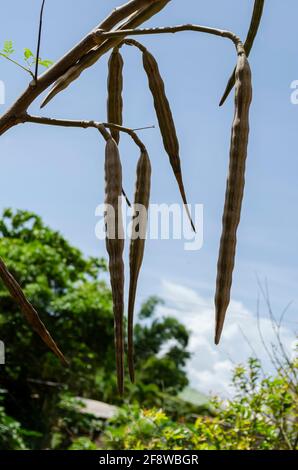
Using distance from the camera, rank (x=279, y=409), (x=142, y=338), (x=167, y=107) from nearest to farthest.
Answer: (x=167, y=107) → (x=279, y=409) → (x=142, y=338)

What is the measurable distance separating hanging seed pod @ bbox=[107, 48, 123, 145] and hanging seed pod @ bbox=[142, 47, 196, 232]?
1.8 inches

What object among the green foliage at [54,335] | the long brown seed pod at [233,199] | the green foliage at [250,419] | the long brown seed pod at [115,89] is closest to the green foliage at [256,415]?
the green foliage at [250,419]

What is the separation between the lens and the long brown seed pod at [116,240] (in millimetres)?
432

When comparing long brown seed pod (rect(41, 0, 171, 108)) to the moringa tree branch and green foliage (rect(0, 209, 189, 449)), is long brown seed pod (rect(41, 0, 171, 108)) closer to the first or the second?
the moringa tree branch

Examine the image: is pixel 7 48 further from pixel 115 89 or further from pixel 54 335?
pixel 54 335

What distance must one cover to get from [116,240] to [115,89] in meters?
0.19

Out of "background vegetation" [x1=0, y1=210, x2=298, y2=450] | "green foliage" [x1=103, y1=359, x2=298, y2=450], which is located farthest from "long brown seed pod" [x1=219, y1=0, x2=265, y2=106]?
"background vegetation" [x1=0, y1=210, x2=298, y2=450]

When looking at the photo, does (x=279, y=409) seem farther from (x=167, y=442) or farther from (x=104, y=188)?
(x=104, y=188)

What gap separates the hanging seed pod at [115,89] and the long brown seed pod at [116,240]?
0.14m

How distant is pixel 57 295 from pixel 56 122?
4964mm

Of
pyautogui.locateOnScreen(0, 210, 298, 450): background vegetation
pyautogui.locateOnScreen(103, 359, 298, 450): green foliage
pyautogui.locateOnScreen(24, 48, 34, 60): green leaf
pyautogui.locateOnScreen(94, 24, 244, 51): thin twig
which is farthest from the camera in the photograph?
pyautogui.locateOnScreen(0, 210, 298, 450): background vegetation

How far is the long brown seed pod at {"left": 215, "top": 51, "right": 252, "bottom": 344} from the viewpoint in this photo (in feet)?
1.30

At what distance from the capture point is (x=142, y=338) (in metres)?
7.98

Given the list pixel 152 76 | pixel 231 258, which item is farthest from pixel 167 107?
pixel 231 258
